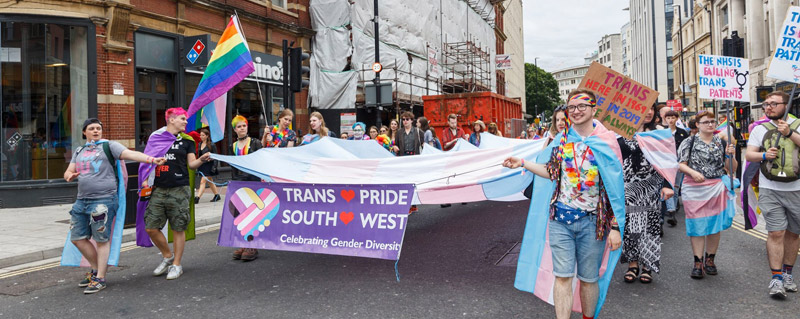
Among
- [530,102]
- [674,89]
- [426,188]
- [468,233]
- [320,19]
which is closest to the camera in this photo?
[426,188]

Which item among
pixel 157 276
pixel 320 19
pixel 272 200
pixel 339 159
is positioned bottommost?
pixel 157 276

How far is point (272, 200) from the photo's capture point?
593cm

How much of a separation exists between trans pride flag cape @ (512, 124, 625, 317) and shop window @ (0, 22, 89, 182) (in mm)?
12011

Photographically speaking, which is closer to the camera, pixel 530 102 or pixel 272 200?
pixel 272 200

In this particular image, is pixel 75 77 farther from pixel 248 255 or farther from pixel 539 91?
pixel 539 91

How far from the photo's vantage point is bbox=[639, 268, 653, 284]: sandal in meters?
5.38

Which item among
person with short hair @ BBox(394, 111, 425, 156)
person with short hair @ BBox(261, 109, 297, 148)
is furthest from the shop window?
person with short hair @ BBox(261, 109, 297, 148)

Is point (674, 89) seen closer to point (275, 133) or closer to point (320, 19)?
point (320, 19)

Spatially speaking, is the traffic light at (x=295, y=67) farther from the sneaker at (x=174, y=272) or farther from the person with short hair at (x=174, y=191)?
the sneaker at (x=174, y=272)

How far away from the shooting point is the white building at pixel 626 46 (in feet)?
413

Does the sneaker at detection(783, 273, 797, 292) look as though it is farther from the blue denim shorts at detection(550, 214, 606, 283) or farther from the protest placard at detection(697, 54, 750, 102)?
the protest placard at detection(697, 54, 750, 102)

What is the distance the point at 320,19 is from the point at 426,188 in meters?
16.0

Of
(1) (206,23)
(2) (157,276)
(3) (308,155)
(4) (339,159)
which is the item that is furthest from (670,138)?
(1) (206,23)

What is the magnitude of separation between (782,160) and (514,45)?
58624 mm
